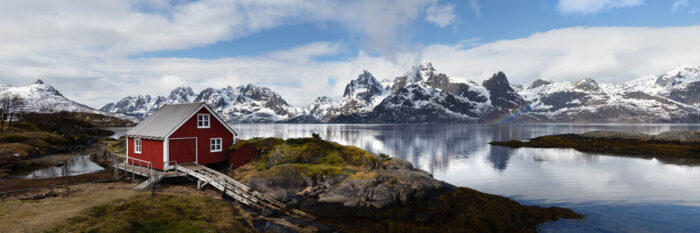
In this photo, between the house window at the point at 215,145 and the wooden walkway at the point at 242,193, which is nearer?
the wooden walkway at the point at 242,193

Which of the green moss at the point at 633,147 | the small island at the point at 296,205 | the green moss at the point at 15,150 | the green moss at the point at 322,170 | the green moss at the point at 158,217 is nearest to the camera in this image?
the green moss at the point at 158,217

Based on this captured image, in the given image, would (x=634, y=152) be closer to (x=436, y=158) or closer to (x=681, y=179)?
(x=681, y=179)

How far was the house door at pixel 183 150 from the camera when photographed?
98.0 ft

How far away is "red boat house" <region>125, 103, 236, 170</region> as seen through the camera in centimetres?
2989

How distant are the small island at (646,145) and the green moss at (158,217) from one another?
6720 cm

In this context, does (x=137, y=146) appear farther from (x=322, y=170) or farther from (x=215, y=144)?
(x=322, y=170)

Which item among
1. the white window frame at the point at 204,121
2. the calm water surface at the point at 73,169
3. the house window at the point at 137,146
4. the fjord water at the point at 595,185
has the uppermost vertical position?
the white window frame at the point at 204,121

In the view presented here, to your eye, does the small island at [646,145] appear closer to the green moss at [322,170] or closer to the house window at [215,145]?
the green moss at [322,170]

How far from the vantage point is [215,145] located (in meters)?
33.4

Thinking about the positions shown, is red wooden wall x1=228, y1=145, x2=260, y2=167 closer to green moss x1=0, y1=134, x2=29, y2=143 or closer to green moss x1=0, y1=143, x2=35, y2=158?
green moss x1=0, y1=143, x2=35, y2=158

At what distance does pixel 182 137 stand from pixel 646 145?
89.8 m

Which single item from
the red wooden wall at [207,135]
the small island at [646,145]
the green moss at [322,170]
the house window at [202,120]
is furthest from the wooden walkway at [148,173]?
the small island at [646,145]

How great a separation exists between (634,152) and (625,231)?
57682mm

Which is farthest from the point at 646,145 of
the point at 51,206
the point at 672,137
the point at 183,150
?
the point at 51,206
